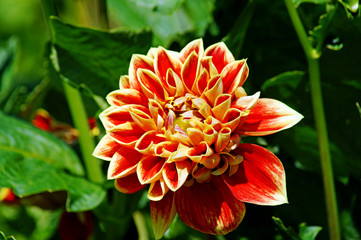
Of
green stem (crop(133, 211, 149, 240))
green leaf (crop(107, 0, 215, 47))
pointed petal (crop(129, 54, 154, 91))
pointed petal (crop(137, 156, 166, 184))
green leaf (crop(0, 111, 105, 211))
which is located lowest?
green stem (crop(133, 211, 149, 240))

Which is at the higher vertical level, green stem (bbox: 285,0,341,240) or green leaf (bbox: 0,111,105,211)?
green stem (bbox: 285,0,341,240)

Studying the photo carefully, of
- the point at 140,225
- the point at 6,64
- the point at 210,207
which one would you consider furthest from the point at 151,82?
the point at 6,64

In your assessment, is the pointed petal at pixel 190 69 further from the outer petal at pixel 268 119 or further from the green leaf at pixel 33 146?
the green leaf at pixel 33 146

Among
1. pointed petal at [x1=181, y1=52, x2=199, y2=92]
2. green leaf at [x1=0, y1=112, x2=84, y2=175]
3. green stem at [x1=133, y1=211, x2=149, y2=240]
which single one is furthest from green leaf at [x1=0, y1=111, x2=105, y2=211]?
pointed petal at [x1=181, y1=52, x2=199, y2=92]

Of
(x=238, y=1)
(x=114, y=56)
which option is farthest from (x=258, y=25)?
(x=114, y=56)

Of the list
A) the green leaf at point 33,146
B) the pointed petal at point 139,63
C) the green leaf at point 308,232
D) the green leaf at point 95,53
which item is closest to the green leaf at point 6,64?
the green leaf at point 33,146

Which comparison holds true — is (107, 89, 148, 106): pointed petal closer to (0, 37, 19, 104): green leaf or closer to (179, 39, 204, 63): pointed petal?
(179, 39, 204, 63): pointed petal

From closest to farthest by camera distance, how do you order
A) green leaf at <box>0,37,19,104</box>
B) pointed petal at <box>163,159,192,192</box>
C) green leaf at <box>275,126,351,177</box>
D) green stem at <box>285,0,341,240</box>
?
pointed petal at <box>163,159,192,192</box> < green stem at <box>285,0,341,240</box> < green leaf at <box>275,126,351,177</box> < green leaf at <box>0,37,19,104</box>
